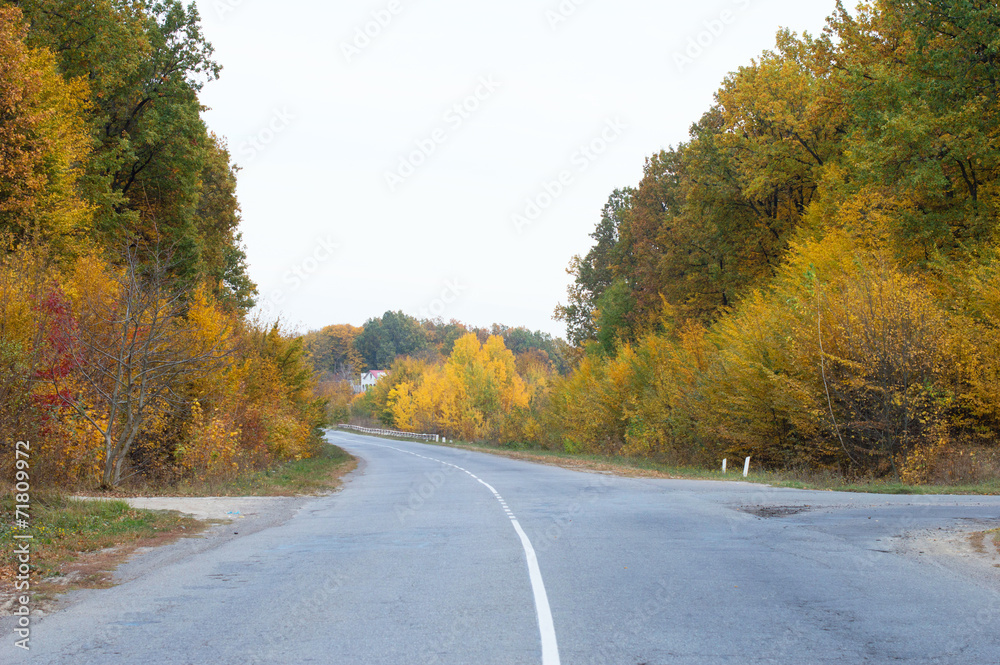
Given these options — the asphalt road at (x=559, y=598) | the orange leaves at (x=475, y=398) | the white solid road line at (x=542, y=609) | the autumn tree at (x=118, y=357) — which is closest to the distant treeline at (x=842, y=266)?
the asphalt road at (x=559, y=598)

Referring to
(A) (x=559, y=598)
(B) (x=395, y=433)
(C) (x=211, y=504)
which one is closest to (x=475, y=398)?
(B) (x=395, y=433)

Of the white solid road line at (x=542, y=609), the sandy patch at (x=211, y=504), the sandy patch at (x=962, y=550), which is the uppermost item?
Result: the sandy patch at (x=962, y=550)

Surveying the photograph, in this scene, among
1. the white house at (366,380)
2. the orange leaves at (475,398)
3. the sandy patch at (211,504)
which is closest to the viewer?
the sandy patch at (211,504)

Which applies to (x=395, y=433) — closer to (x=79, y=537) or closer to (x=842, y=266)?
(x=842, y=266)

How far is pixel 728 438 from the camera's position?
30.0 metres

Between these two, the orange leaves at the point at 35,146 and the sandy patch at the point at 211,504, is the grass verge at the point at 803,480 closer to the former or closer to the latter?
the sandy patch at the point at 211,504

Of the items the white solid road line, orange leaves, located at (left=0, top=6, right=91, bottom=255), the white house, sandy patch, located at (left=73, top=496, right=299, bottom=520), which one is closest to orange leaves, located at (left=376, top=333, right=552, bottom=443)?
orange leaves, located at (left=0, top=6, right=91, bottom=255)

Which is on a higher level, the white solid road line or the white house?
the white house

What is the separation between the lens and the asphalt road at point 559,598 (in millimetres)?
5441

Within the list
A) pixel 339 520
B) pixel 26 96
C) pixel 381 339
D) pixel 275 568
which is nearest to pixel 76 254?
pixel 26 96

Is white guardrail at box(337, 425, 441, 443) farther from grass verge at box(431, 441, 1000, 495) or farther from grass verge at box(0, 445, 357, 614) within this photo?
grass verge at box(0, 445, 357, 614)

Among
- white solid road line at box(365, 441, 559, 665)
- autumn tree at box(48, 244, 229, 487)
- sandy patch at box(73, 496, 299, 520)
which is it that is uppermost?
autumn tree at box(48, 244, 229, 487)

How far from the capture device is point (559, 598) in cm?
701

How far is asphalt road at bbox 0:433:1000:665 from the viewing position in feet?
17.9
